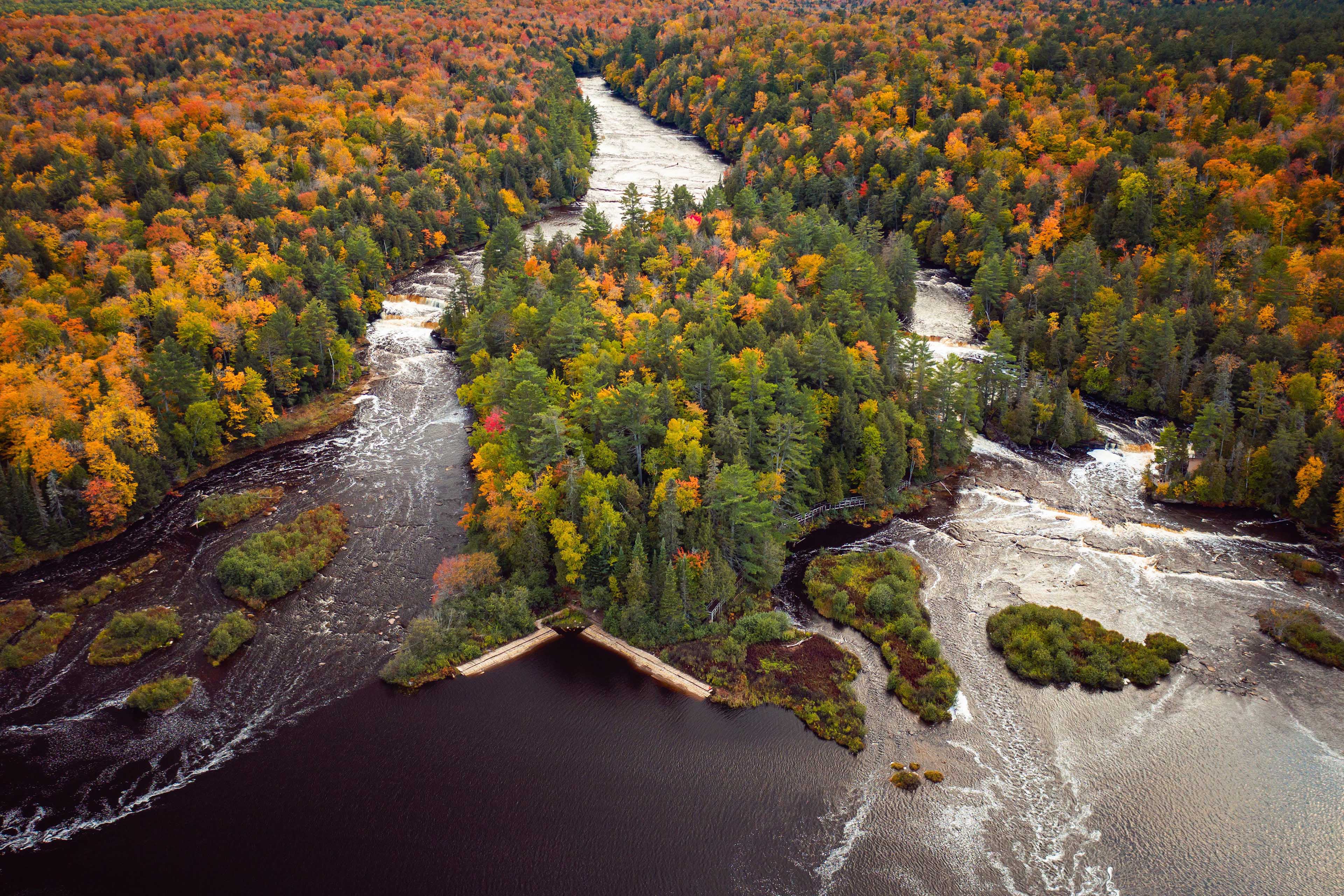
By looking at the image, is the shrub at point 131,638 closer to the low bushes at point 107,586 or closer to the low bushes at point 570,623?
the low bushes at point 107,586

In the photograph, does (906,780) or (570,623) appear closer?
(906,780)

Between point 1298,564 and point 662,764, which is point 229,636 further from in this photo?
point 1298,564

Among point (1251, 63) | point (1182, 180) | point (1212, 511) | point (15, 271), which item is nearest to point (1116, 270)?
point (1182, 180)

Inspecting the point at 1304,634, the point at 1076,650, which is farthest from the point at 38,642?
the point at 1304,634

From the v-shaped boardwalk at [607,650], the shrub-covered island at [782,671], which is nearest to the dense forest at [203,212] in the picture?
the v-shaped boardwalk at [607,650]

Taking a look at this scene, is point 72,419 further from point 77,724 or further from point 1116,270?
point 1116,270

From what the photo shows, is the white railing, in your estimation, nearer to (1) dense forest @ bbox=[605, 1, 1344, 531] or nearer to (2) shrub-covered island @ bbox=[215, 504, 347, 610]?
(1) dense forest @ bbox=[605, 1, 1344, 531]

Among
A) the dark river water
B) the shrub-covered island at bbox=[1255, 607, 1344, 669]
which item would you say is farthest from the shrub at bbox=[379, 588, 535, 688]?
the shrub-covered island at bbox=[1255, 607, 1344, 669]
